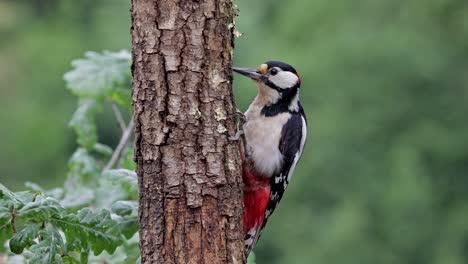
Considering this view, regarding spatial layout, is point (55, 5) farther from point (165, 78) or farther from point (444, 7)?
point (165, 78)

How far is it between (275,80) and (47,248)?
5.50 ft

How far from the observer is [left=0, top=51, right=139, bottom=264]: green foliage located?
4.06 m

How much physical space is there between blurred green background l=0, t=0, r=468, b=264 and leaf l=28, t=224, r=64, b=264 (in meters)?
10.8

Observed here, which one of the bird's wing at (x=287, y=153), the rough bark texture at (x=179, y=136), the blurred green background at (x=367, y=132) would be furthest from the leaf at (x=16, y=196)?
the blurred green background at (x=367, y=132)

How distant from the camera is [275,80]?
526cm

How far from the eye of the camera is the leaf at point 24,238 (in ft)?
13.2

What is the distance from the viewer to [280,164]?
16.9ft

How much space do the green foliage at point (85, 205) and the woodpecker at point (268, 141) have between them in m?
0.55

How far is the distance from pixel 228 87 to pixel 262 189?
97 centimetres

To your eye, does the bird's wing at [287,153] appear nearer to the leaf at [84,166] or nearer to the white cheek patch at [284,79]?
the white cheek patch at [284,79]

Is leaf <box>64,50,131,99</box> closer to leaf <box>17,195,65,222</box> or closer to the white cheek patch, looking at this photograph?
the white cheek patch

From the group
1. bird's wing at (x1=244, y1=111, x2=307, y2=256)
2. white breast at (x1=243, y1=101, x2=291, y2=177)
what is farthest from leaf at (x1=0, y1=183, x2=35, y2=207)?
bird's wing at (x1=244, y1=111, x2=307, y2=256)

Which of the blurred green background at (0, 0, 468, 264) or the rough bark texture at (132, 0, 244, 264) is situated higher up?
the rough bark texture at (132, 0, 244, 264)

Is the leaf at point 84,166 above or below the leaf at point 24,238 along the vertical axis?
below
